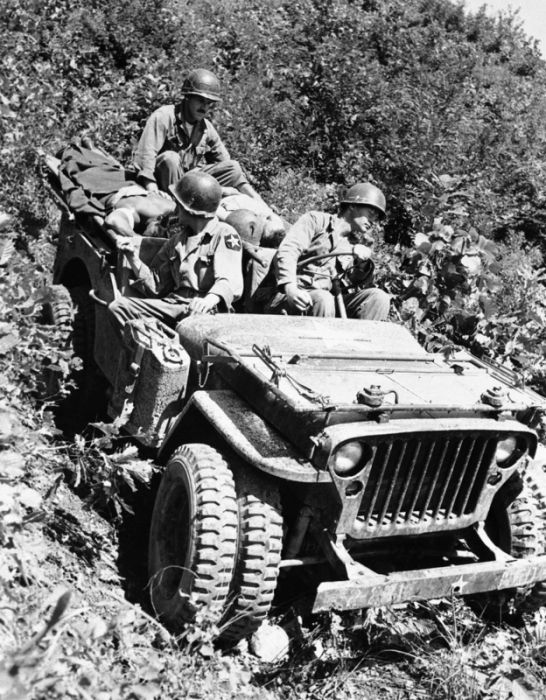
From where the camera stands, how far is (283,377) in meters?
3.80

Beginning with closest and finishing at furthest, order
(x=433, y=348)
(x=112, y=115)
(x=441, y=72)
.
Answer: (x=433, y=348) < (x=112, y=115) < (x=441, y=72)

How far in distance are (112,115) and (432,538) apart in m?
7.31

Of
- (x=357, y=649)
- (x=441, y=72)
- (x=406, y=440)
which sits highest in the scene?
(x=441, y=72)

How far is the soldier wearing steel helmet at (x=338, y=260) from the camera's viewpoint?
5.20 meters

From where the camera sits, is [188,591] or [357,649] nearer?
[188,591]

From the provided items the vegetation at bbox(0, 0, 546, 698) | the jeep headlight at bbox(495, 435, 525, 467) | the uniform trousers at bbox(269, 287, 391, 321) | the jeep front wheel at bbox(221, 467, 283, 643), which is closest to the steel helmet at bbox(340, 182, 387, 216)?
the uniform trousers at bbox(269, 287, 391, 321)

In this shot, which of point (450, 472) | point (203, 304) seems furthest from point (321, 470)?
point (203, 304)

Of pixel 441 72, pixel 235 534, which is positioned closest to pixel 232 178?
pixel 235 534

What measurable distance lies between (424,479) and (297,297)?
1684mm

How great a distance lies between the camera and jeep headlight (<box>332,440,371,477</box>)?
3.44m

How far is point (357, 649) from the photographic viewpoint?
404cm

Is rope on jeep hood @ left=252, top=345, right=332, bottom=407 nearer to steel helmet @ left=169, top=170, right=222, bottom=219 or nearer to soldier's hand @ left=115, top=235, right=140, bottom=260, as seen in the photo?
steel helmet @ left=169, top=170, right=222, bottom=219

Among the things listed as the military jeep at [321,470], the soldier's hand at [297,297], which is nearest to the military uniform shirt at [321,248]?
the soldier's hand at [297,297]

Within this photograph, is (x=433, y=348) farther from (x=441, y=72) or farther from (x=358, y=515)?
(x=441, y=72)
